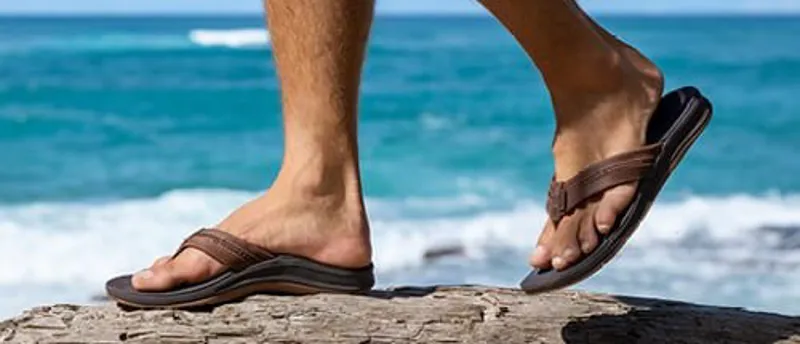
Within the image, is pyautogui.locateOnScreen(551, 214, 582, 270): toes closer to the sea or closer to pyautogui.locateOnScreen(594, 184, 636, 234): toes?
pyautogui.locateOnScreen(594, 184, 636, 234): toes

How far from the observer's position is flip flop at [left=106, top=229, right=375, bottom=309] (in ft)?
6.64

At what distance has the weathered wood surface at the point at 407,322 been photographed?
6.44 feet

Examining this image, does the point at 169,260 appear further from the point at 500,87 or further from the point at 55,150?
the point at 500,87

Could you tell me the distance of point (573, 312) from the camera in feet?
7.06

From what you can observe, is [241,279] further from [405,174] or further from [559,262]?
[405,174]

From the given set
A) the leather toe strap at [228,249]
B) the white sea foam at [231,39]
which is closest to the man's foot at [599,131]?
the leather toe strap at [228,249]

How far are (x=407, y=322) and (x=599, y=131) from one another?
43 centimetres

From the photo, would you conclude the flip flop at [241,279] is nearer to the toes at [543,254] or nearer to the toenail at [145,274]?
the toenail at [145,274]

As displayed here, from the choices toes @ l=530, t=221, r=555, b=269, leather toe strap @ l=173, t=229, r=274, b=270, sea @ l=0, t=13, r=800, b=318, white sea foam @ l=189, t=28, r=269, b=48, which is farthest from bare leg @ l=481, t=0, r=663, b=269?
white sea foam @ l=189, t=28, r=269, b=48

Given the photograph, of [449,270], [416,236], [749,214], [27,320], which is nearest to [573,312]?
[27,320]

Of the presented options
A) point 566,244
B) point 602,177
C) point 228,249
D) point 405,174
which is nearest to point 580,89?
point 602,177

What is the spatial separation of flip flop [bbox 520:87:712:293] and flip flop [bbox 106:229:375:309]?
38cm

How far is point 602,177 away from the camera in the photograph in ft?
6.15

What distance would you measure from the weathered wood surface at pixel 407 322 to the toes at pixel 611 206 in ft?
0.84
